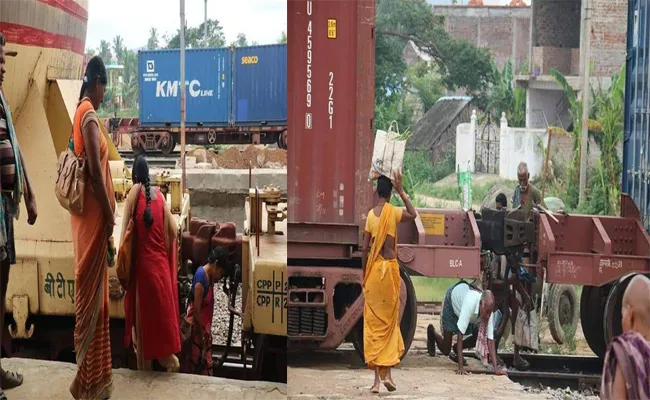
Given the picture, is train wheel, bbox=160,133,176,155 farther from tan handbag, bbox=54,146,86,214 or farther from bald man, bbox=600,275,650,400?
bald man, bbox=600,275,650,400

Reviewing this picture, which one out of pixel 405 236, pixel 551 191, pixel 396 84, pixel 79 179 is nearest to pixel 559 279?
pixel 551 191

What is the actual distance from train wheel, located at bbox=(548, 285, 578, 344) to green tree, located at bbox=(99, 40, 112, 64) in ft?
6.28

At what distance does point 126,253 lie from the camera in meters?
3.76

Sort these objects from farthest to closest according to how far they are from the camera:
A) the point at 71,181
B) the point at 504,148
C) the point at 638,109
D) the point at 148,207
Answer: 1. the point at 504,148
2. the point at 638,109
3. the point at 148,207
4. the point at 71,181

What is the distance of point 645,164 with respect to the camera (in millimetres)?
4152

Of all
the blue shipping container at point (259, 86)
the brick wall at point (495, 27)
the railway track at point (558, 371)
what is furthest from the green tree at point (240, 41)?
the railway track at point (558, 371)

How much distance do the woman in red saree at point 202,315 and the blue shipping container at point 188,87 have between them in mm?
479

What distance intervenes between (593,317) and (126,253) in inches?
72.2

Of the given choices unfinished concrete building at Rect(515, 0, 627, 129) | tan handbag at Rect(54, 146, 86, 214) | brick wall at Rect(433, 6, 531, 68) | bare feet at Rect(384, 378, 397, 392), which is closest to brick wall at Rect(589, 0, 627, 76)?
unfinished concrete building at Rect(515, 0, 627, 129)

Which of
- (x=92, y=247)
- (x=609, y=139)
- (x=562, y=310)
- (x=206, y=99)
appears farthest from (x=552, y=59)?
(x=92, y=247)

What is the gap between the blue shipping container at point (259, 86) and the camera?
12.8 feet

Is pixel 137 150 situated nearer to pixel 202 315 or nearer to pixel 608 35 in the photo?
pixel 202 315

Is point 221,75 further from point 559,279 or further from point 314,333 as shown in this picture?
point 559,279

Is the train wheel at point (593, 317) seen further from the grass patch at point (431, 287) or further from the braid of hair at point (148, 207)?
the braid of hair at point (148, 207)
